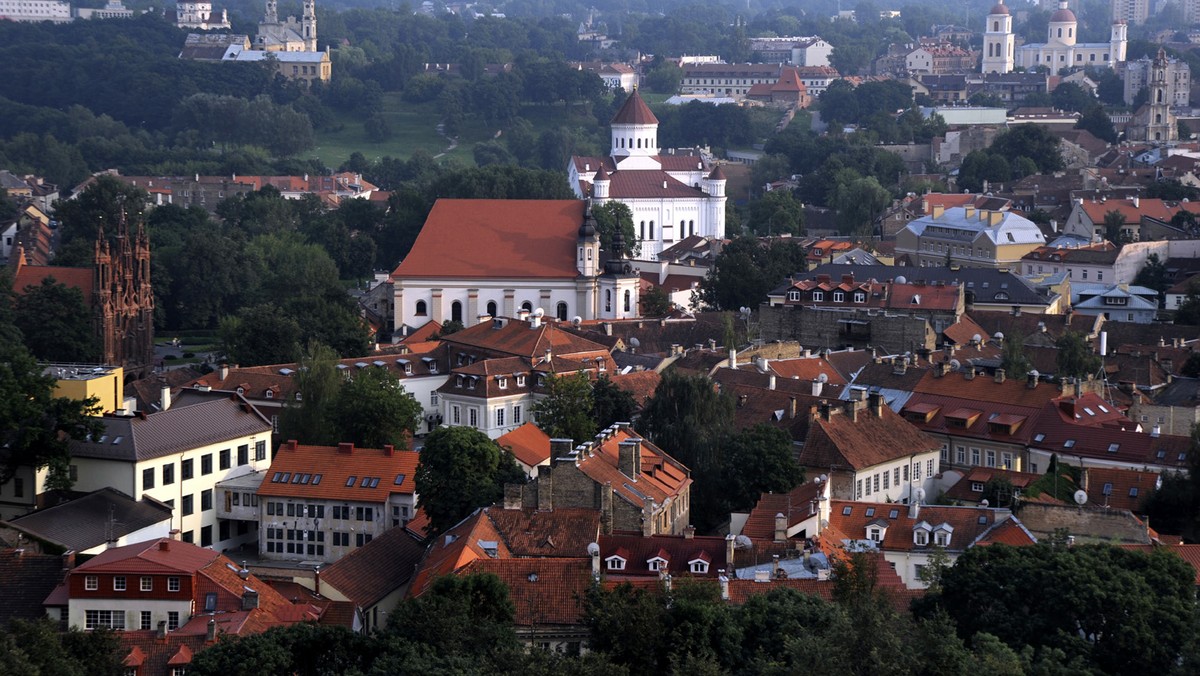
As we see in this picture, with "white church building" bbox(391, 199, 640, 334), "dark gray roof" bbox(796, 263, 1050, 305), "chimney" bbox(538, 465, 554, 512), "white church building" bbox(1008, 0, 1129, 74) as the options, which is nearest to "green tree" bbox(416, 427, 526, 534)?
"chimney" bbox(538, 465, 554, 512)

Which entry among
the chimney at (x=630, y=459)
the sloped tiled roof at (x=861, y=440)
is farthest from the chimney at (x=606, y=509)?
the sloped tiled roof at (x=861, y=440)

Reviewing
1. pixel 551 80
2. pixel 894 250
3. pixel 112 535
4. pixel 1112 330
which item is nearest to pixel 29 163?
pixel 551 80

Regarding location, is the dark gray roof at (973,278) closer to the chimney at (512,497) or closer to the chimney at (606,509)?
the chimney at (606,509)

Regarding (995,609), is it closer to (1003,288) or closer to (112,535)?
(112,535)

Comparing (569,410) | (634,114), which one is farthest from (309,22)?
(569,410)

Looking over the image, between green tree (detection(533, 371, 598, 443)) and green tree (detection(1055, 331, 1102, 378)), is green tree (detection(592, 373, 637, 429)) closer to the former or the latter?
green tree (detection(533, 371, 598, 443))
